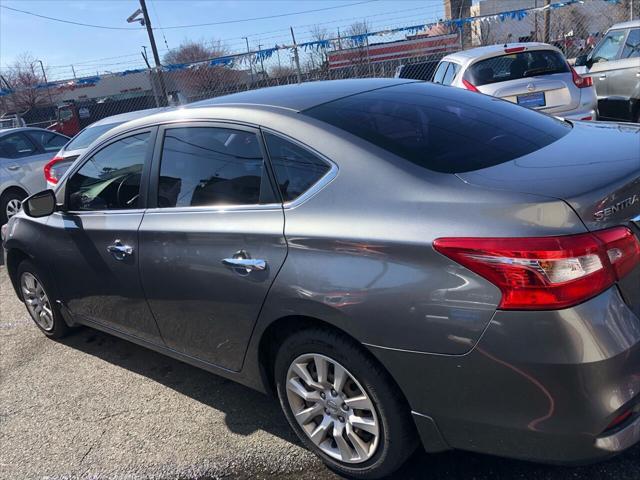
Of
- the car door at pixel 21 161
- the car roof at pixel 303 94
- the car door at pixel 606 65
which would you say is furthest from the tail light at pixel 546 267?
the car door at pixel 21 161

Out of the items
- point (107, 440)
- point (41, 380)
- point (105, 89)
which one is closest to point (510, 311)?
point (107, 440)

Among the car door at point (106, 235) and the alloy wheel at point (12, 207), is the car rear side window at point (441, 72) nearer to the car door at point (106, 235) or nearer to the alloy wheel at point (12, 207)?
the car door at point (106, 235)

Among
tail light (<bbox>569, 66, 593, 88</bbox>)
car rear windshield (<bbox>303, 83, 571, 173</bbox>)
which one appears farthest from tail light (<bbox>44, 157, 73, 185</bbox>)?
tail light (<bbox>569, 66, 593, 88</bbox>)

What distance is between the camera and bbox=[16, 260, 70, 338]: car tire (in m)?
4.16

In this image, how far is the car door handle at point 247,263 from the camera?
2.46 metres

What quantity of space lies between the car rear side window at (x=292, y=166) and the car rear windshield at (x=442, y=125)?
0.20 metres

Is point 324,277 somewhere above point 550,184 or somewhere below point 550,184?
below

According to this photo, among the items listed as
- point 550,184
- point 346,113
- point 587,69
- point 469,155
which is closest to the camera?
point 550,184

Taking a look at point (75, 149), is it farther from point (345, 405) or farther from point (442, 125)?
point (345, 405)

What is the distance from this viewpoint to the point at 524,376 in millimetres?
1881

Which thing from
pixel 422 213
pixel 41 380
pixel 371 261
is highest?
pixel 422 213

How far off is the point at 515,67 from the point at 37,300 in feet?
20.6

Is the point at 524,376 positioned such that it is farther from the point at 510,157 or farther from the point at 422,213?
the point at 510,157

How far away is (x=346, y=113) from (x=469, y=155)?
2.03ft
